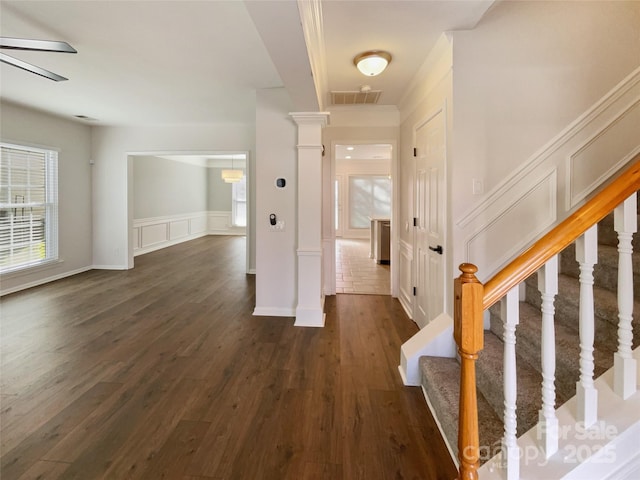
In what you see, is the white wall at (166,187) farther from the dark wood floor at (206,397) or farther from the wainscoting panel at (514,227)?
the wainscoting panel at (514,227)

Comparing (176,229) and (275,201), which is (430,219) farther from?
(176,229)

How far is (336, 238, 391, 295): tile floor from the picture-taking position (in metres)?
4.92

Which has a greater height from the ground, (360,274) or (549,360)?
(549,360)

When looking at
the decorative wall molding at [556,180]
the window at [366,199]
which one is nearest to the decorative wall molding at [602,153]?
the decorative wall molding at [556,180]

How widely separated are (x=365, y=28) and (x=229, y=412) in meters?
2.87

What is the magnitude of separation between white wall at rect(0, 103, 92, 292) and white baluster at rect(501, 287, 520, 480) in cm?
609

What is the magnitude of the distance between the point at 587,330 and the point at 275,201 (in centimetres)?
299

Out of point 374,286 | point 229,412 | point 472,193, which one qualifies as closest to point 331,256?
point 374,286

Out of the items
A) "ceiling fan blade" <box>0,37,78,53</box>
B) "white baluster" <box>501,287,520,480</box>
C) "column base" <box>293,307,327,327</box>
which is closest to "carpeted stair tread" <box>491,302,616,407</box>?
"white baluster" <box>501,287,520,480</box>

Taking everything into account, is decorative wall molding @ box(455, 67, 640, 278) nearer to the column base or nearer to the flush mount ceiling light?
the flush mount ceiling light

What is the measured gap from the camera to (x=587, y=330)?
3.67 ft

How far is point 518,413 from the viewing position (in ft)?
4.93

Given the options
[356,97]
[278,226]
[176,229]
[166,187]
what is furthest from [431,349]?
[176,229]

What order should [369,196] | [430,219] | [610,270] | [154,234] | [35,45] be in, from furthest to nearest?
[369,196] < [154,234] < [430,219] < [35,45] < [610,270]
